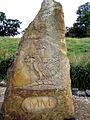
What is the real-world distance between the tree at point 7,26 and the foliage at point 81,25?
7.45 m

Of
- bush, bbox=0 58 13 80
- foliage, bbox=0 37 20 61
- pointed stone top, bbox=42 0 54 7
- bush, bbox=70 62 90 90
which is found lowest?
bush, bbox=70 62 90 90

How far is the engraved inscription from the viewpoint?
27.7ft

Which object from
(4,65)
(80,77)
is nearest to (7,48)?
(4,65)

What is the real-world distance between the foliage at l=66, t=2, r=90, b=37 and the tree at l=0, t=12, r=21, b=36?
7.45m

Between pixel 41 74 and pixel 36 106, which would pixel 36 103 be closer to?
pixel 36 106

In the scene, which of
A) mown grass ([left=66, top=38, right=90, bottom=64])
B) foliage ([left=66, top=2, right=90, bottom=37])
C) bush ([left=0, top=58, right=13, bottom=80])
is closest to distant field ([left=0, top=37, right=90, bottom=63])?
mown grass ([left=66, top=38, right=90, bottom=64])

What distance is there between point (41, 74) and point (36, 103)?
541 millimetres

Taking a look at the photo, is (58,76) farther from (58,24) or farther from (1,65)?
(1,65)

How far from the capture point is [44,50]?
8.48 m

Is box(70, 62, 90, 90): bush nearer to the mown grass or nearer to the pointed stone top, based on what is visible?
the mown grass

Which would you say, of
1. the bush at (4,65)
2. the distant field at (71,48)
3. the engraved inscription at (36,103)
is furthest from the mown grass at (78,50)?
the engraved inscription at (36,103)

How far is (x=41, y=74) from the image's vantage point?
331 inches

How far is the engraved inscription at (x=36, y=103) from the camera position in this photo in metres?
8.44

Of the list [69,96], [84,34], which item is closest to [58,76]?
[69,96]
